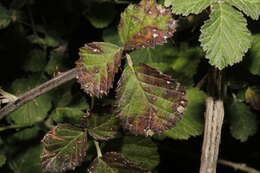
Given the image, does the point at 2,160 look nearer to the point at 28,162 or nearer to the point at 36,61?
the point at 28,162

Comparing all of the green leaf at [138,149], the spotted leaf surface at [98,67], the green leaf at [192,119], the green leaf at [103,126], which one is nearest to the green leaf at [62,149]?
the green leaf at [103,126]

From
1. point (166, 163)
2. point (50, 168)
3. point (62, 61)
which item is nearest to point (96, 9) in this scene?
point (62, 61)

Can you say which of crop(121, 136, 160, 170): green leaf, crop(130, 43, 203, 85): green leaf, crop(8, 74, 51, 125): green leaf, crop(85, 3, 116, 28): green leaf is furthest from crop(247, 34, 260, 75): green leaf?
crop(8, 74, 51, 125): green leaf

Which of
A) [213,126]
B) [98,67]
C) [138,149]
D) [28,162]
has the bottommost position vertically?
[28,162]

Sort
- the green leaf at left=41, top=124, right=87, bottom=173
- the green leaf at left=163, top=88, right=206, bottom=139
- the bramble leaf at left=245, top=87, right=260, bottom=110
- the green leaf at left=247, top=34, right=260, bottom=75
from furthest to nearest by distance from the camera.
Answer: the bramble leaf at left=245, top=87, right=260, bottom=110 → the green leaf at left=163, top=88, right=206, bottom=139 → the green leaf at left=247, top=34, right=260, bottom=75 → the green leaf at left=41, top=124, right=87, bottom=173

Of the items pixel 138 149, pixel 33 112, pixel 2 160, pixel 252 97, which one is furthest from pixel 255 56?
→ pixel 2 160

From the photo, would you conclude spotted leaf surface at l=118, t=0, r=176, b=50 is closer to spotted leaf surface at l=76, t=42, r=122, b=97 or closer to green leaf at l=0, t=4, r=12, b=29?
spotted leaf surface at l=76, t=42, r=122, b=97

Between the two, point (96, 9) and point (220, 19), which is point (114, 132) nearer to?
point (220, 19)
